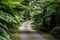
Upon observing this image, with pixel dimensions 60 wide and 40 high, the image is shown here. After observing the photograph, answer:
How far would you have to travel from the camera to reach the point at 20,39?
14867 mm

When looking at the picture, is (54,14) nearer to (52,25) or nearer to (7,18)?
(52,25)

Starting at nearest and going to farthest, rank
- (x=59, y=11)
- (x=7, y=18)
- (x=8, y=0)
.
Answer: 1. (x=7, y=18)
2. (x=8, y=0)
3. (x=59, y=11)

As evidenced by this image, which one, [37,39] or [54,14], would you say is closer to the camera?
[37,39]

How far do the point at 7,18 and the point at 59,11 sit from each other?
33.3 feet

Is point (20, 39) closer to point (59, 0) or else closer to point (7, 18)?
point (59, 0)

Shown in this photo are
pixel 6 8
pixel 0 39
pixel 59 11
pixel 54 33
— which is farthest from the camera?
pixel 59 11

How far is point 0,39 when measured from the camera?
277 inches

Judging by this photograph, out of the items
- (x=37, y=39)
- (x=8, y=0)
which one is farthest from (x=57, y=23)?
(x=8, y=0)

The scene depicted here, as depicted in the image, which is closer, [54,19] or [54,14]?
[54,14]

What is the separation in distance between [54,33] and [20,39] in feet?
10.1

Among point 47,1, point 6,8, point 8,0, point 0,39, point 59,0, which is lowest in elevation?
point 0,39

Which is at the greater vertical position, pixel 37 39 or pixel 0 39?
pixel 37 39

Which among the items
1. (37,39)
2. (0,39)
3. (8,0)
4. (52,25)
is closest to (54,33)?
(37,39)

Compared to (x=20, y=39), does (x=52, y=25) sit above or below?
above
